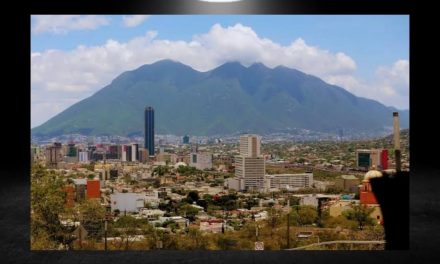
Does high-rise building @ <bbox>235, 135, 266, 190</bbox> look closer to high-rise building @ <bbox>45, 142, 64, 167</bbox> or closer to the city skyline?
the city skyline

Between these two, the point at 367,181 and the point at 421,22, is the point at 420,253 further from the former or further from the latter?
the point at 421,22

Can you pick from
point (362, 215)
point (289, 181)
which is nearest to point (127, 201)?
point (289, 181)

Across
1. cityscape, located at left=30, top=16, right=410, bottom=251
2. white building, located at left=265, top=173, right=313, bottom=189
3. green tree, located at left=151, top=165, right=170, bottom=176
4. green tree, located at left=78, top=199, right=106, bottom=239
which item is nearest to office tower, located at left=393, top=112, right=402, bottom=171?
cityscape, located at left=30, top=16, right=410, bottom=251

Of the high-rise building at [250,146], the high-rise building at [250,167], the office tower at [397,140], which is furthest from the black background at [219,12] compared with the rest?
the high-rise building at [250,146]

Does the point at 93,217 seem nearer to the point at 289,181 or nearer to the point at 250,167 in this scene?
the point at 250,167

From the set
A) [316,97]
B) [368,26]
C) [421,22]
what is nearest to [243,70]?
[316,97]

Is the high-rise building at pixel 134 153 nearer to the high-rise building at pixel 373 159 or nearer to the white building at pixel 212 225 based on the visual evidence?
the white building at pixel 212 225
